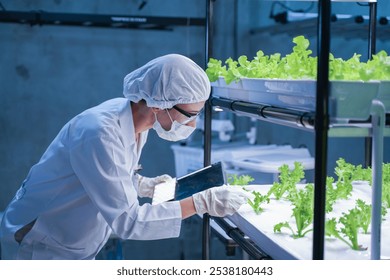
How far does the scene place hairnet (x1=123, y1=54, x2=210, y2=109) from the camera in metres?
1.88

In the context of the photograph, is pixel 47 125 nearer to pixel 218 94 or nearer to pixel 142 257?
pixel 142 257

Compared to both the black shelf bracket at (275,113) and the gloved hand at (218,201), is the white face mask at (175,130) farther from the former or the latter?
the gloved hand at (218,201)

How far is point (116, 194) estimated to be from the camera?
68.9 inches

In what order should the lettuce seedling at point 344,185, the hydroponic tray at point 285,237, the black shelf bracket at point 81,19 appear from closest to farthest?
the hydroponic tray at point 285,237, the lettuce seedling at point 344,185, the black shelf bracket at point 81,19

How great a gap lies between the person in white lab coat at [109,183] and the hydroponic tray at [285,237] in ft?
0.31

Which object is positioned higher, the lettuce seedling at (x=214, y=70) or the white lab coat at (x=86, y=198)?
the lettuce seedling at (x=214, y=70)

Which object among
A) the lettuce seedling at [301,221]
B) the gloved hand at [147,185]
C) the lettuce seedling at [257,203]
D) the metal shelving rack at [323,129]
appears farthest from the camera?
the gloved hand at [147,185]

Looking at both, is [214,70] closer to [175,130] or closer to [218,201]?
[175,130]

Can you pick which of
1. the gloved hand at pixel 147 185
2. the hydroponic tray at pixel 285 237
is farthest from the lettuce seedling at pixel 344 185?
the gloved hand at pixel 147 185

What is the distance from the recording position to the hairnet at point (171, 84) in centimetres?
188

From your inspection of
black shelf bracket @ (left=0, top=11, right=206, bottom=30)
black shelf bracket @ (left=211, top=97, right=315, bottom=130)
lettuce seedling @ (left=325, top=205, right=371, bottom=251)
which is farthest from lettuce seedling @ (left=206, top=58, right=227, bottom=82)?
black shelf bracket @ (left=0, top=11, right=206, bottom=30)

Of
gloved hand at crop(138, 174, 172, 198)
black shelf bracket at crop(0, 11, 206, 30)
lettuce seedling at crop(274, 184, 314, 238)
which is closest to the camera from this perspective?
lettuce seedling at crop(274, 184, 314, 238)

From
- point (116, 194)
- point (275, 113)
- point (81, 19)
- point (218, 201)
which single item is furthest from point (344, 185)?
point (81, 19)

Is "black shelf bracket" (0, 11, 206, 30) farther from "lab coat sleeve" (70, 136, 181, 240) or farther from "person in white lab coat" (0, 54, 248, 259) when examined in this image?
"lab coat sleeve" (70, 136, 181, 240)
